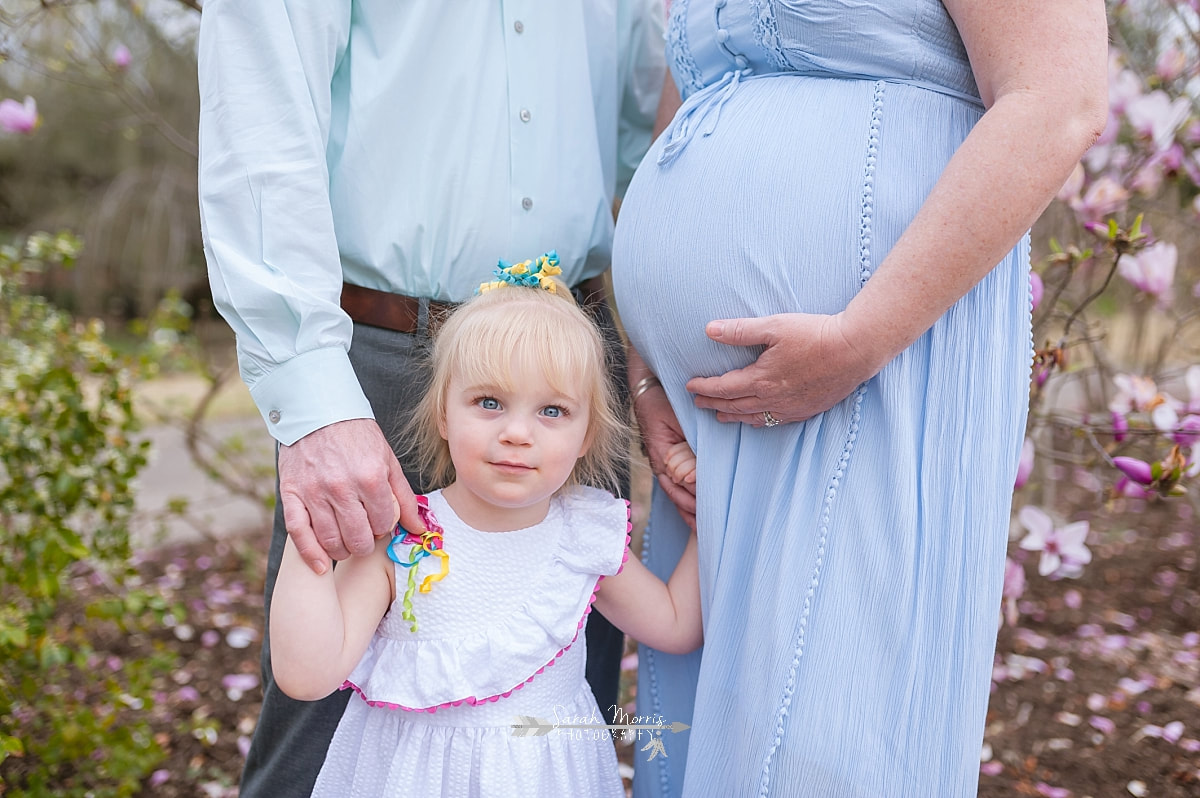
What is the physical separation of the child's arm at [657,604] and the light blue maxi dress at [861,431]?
0.65 feet

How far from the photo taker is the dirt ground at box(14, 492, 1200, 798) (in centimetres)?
262

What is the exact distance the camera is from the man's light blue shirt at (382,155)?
4.51 feet

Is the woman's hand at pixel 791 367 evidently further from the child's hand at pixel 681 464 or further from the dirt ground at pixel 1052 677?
the dirt ground at pixel 1052 677

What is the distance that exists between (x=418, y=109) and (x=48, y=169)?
1165 cm

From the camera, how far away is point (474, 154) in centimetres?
159

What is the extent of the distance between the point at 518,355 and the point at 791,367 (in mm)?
378

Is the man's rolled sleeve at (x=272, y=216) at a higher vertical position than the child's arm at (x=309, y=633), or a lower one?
higher

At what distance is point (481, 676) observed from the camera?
143 centimetres

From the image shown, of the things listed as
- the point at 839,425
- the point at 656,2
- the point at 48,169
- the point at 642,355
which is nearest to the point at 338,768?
the point at 642,355

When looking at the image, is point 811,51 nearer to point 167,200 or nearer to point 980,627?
point 980,627

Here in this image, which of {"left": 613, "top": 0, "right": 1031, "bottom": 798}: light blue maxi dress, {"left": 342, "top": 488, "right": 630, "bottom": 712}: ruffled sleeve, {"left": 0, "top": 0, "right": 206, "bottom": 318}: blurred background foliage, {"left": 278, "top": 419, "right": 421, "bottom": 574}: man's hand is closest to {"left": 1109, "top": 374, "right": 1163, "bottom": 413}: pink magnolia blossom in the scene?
{"left": 613, "top": 0, "right": 1031, "bottom": 798}: light blue maxi dress

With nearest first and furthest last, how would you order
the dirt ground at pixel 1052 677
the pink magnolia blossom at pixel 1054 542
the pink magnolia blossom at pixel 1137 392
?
the pink magnolia blossom at pixel 1137 392 → the pink magnolia blossom at pixel 1054 542 → the dirt ground at pixel 1052 677

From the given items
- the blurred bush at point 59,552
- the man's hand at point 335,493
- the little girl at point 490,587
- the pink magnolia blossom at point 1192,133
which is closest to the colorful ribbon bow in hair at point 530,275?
the little girl at point 490,587

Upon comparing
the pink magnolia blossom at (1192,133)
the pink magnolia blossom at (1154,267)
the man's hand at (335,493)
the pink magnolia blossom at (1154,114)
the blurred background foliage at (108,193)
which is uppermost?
the blurred background foliage at (108,193)
